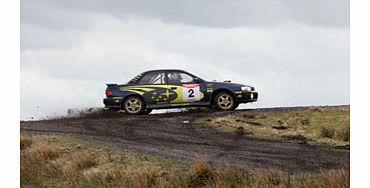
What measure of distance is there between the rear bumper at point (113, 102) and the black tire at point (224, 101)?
311cm

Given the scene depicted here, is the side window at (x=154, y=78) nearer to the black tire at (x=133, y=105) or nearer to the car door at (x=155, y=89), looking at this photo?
the car door at (x=155, y=89)

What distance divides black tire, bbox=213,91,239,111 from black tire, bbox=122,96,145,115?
95.6 inches

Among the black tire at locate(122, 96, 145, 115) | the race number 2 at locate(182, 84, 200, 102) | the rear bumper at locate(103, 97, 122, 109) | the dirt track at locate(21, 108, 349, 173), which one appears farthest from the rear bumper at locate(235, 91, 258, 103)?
the rear bumper at locate(103, 97, 122, 109)

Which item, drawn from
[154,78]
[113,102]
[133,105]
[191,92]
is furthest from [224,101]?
[113,102]

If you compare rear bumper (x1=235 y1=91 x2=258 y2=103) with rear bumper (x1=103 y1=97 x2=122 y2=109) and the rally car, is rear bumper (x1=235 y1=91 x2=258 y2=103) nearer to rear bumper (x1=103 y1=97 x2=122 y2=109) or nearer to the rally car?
the rally car

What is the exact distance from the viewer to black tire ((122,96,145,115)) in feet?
70.5

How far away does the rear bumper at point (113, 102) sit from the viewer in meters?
21.4

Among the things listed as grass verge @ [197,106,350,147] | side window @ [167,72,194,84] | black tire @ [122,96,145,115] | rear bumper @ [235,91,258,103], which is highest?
side window @ [167,72,194,84]

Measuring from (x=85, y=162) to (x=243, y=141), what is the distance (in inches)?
183

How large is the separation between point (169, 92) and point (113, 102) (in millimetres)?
1842

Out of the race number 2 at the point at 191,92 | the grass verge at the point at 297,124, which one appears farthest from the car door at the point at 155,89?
the grass verge at the point at 297,124

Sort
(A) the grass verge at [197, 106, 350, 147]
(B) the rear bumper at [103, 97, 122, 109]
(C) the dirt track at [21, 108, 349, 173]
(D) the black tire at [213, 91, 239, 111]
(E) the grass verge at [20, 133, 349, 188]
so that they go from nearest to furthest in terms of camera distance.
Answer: (E) the grass verge at [20, 133, 349, 188], (C) the dirt track at [21, 108, 349, 173], (A) the grass verge at [197, 106, 350, 147], (B) the rear bumper at [103, 97, 122, 109], (D) the black tire at [213, 91, 239, 111]
